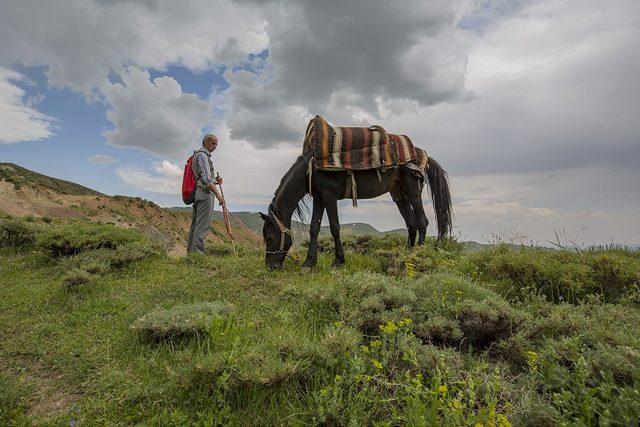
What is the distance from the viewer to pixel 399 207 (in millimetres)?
8719

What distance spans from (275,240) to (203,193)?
274cm

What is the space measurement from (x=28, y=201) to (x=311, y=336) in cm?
3268

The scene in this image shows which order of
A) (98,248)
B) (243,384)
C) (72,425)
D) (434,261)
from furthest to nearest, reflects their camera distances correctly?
(98,248), (434,261), (243,384), (72,425)

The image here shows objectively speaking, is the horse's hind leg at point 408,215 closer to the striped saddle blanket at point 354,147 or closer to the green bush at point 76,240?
the striped saddle blanket at point 354,147

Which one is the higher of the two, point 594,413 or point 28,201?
point 28,201

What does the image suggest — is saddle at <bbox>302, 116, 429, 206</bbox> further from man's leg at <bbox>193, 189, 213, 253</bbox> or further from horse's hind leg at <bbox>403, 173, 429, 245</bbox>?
man's leg at <bbox>193, 189, 213, 253</bbox>

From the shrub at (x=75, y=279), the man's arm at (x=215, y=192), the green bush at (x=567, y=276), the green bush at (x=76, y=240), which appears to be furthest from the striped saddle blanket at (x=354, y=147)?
the green bush at (x=76, y=240)

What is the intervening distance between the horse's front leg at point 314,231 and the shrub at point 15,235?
7174 mm

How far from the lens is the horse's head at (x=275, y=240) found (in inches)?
272

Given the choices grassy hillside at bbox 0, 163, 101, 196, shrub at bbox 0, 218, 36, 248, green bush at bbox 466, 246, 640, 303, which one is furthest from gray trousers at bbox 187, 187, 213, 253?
grassy hillside at bbox 0, 163, 101, 196

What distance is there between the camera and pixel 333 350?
113 inches

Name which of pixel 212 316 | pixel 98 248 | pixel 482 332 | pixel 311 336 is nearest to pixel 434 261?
pixel 482 332

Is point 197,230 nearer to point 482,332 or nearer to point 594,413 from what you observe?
point 482,332

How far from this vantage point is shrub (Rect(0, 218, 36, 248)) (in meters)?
9.01
